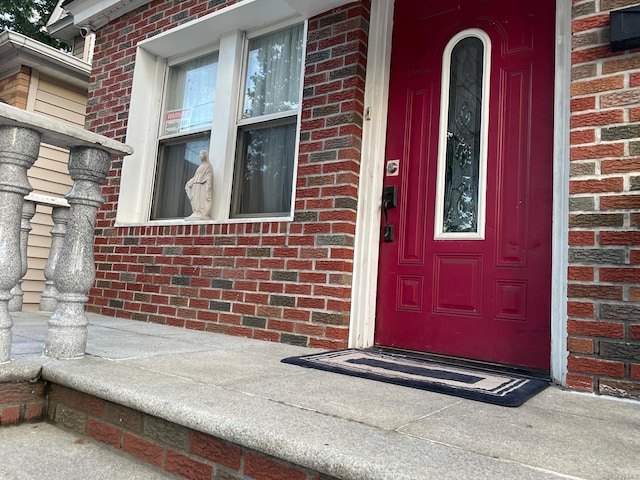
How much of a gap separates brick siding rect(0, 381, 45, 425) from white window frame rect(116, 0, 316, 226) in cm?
175

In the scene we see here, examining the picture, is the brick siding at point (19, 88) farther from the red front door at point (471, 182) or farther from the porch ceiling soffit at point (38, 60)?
the red front door at point (471, 182)

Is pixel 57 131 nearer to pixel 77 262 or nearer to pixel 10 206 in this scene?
pixel 10 206

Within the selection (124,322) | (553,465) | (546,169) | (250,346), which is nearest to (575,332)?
(546,169)

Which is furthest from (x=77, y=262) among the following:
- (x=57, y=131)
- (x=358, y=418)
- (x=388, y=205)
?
(x=388, y=205)

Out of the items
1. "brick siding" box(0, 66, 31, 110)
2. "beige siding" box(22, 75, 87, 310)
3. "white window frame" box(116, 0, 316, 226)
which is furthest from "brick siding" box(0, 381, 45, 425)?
"brick siding" box(0, 66, 31, 110)

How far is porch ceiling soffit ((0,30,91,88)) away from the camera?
5234 mm

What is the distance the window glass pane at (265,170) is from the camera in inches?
138

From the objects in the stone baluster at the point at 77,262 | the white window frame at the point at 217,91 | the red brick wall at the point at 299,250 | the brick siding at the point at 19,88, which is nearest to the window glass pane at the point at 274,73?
the white window frame at the point at 217,91

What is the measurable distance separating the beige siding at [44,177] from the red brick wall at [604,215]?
572 centimetres

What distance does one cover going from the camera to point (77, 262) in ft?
7.10

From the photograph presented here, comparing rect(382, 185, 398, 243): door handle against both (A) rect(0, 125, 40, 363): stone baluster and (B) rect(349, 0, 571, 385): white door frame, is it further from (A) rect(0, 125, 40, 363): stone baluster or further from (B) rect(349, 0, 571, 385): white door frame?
(A) rect(0, 125, 40, 363): stone baluster

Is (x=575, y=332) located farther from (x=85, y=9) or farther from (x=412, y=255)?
(x=85, y=9)

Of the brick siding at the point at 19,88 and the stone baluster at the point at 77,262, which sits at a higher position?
the brick siding at the point at 19,88

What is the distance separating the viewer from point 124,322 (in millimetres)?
3752
